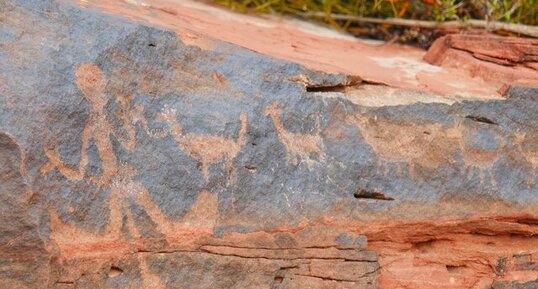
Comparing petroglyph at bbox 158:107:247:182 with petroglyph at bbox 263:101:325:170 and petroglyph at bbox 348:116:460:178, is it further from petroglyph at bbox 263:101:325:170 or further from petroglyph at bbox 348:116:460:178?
petroglyph at bbox 348:116:460:178

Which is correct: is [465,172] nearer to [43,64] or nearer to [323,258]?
[323,258]

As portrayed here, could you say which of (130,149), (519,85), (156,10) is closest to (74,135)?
(130,149)

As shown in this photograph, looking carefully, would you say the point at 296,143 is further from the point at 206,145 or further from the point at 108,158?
the point at 108,158

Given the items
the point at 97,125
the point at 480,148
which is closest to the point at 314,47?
the point at 480,148

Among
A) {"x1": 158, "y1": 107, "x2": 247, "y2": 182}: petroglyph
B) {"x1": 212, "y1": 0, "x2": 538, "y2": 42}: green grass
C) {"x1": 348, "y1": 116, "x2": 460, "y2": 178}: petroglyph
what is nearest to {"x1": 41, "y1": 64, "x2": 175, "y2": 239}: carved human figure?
{"x1": 158, "y1": 107, "x2": 247, "y2": 182}: petroglyph

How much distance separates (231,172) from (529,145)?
0.92m

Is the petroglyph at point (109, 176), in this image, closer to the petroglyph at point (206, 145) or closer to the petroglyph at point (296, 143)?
the petroglyph at point (206, 145)

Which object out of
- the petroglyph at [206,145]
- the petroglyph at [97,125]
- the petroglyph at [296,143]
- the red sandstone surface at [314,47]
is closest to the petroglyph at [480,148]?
the red sandstone surface at [314,47]

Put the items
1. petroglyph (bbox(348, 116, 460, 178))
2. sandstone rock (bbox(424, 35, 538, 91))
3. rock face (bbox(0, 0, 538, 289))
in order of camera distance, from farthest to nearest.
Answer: sandstone rock (bbox(424, 35, 538, 91)) → petroglyph (bbox(348, 116, 460, 178)) → rock face (bbox(0, 0, 538, 289))

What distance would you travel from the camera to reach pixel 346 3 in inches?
133

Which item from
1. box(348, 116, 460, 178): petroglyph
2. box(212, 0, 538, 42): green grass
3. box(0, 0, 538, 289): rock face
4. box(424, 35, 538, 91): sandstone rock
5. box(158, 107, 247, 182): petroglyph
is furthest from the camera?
box(212, 0, 538, 42): green grass

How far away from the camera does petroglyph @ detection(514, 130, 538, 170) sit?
2520 millimetres

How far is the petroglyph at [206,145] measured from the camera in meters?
2.30

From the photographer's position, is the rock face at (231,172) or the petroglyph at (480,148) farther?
the petroglyph at (480,148)
